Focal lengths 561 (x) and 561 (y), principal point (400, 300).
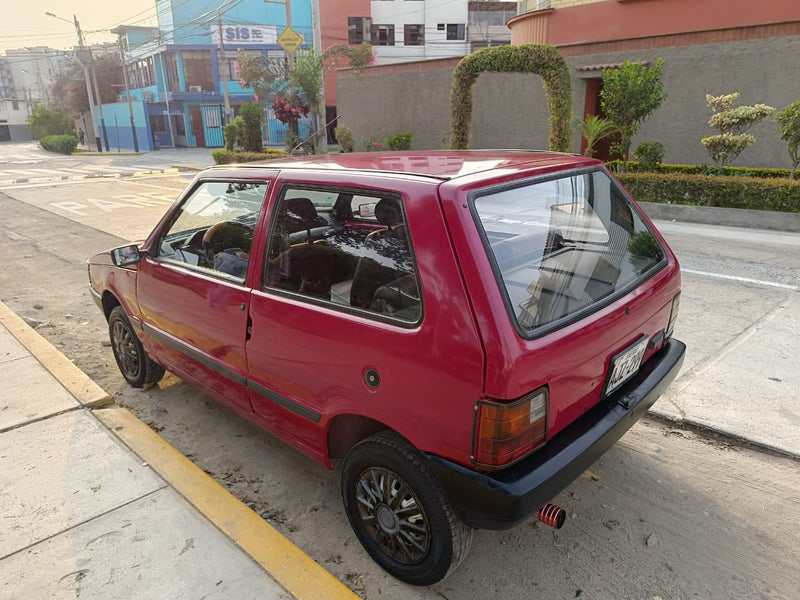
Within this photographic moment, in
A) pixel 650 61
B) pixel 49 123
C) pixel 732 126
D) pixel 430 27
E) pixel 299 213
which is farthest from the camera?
pixel 49 123

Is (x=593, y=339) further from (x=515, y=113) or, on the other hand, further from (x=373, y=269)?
(x=515, y=113)

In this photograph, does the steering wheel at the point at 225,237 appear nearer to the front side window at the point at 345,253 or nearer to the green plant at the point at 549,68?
the front side window at the point at 345,253

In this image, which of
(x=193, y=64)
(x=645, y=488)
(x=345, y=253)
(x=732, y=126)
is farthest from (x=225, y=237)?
(x=193, y=64)

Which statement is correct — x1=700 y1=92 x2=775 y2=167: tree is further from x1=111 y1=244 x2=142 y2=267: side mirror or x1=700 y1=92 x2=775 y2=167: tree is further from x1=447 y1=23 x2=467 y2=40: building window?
x1=447 y1=23 x2=467 y2=40: building window

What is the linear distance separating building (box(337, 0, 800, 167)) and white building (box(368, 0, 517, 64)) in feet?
69.3

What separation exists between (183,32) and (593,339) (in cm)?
4766

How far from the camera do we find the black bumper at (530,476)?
6.47 ft

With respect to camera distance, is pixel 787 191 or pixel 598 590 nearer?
pixel 598 590

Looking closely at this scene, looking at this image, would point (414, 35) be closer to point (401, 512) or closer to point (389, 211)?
point (389, 211)

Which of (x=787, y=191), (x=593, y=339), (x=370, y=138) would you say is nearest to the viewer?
(x=593, y=339)

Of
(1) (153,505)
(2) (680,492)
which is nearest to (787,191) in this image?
(2) (680,492)

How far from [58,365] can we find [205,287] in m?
2.20

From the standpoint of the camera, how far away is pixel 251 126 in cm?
2153

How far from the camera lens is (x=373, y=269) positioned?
7.72ft
